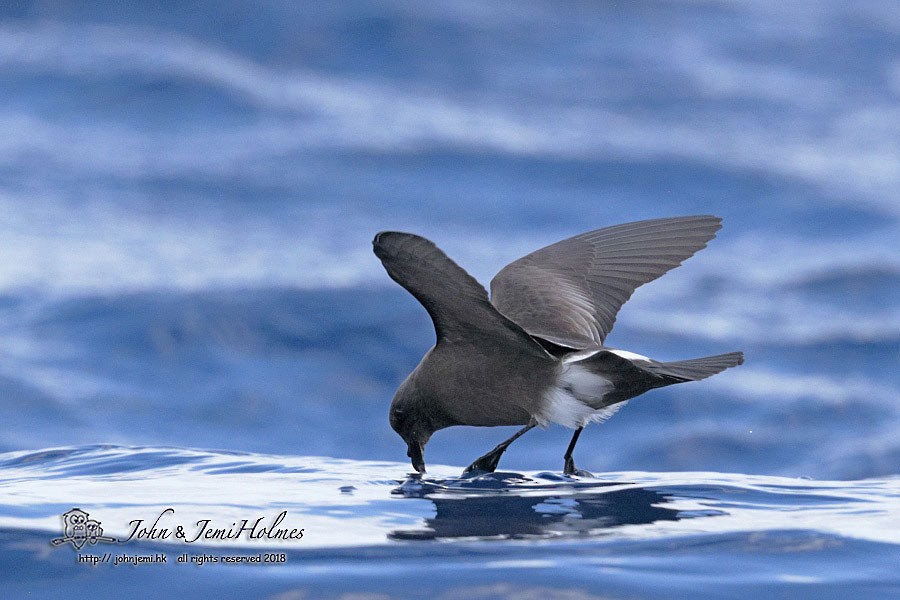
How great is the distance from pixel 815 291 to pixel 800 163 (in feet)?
16.8

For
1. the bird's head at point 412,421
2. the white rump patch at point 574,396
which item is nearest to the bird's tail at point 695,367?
the white rump patch at point 574,396

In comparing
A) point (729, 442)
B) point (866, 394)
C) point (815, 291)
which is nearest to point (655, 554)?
point (729, 442)

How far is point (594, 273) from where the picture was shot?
580 centimetres

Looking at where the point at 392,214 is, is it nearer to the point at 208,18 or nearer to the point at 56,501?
the point at 208,18

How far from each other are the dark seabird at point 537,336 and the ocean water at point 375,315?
0.35 meters

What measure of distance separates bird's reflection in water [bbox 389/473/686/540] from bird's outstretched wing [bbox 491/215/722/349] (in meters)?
0.83

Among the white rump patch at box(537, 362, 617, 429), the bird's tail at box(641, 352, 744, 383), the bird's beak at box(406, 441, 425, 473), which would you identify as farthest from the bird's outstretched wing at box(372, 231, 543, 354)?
the bird's beak at box(406, 441, 425, 473)

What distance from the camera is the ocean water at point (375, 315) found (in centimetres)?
366

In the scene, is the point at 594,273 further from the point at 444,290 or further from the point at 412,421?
the point at 444,290

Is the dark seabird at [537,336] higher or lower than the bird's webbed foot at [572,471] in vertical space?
higher

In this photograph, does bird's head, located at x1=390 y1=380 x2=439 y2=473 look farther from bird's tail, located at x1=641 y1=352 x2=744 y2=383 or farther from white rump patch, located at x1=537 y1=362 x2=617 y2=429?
bird's tail, located at x1=641 y1=352 x2=744 y2=383

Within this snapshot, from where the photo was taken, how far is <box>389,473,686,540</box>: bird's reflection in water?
3.84 m

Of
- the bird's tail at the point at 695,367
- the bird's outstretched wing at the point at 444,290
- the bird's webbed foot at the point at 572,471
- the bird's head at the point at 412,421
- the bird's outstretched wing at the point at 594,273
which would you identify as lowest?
the bird's webbed foot at the point at 572,471

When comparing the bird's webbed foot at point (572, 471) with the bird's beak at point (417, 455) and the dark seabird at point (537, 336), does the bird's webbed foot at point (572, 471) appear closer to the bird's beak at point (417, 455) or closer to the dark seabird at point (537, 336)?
the dark seabird at point (537, 336)
